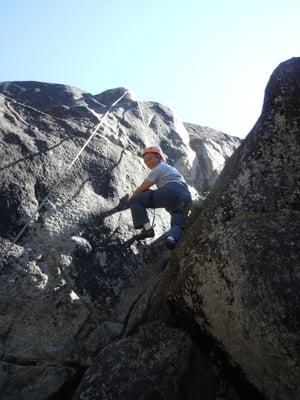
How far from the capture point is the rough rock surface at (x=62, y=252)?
6.88 meters

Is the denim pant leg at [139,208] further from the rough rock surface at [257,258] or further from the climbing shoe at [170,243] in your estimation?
the rough rock surface at [257,258]

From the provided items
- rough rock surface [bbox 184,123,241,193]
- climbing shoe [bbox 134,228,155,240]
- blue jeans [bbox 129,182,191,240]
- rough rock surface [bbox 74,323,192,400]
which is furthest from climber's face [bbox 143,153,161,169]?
rough rock surface [bbox 74,323,192,400]

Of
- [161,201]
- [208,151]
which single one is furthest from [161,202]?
[208,151]

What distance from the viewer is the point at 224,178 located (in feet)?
24.3

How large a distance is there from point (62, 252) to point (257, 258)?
370 cm

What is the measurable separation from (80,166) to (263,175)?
4.34 meters

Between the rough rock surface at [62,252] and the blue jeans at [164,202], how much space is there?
1.75 ft

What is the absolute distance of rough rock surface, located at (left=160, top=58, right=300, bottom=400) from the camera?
523cm

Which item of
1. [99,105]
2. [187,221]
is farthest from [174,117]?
[187,221]

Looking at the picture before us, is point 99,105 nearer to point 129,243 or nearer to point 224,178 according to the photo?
point 129,243

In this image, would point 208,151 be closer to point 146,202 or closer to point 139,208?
point 146,202

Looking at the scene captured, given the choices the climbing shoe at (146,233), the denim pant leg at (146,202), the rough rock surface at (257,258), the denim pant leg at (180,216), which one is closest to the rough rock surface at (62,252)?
the climbing shoe at (146,233)

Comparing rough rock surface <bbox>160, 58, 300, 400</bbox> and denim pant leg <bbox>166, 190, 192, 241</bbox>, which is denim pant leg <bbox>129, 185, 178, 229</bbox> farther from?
rough rock surface <bbox>160, 58, 300, 400</bbox>

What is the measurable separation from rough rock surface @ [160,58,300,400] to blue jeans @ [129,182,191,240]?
120 cm
